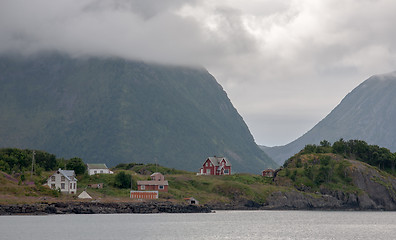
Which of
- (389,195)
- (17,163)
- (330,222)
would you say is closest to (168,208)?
(330,222)

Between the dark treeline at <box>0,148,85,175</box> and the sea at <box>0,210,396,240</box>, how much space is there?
3759 cm

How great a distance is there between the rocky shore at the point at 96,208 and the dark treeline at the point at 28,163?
31749 millimetres

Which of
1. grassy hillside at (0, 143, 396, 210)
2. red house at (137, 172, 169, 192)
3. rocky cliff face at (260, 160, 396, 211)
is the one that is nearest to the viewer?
red house at (137, 172, 169, 192)

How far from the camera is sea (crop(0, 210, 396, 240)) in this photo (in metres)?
103

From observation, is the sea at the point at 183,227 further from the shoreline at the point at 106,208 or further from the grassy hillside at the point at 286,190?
the grassy hillside at the point at 286,190

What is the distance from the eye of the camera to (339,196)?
194 metres

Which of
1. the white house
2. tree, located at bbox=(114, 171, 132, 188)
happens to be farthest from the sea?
tree, located at bbox=(114, 171, 132, 188)

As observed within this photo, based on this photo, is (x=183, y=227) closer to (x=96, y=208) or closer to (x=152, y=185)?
(x=96, y=208)

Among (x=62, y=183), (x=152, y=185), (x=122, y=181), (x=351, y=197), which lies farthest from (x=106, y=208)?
(x=351, y=197)

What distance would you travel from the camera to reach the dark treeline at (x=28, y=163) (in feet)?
577

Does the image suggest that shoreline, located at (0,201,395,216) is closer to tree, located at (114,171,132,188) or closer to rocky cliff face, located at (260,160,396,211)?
rocky cliff face, located at (260,160,396,211)

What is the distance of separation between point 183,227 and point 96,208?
102 feet

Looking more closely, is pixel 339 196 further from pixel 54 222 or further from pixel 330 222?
pixel 54 222

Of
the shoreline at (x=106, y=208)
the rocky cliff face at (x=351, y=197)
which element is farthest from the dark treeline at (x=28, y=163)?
the rocky cliff face at (x=351, y=197)
